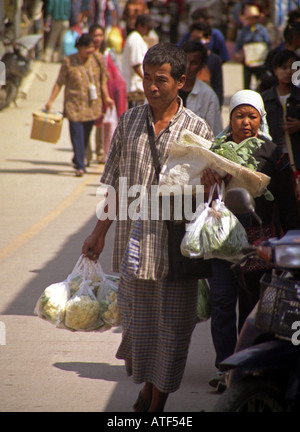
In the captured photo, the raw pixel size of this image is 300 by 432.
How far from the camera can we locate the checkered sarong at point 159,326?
4.46 metres

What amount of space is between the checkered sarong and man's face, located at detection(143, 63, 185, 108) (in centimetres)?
93

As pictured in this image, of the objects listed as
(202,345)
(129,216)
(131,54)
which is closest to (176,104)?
(129,216)

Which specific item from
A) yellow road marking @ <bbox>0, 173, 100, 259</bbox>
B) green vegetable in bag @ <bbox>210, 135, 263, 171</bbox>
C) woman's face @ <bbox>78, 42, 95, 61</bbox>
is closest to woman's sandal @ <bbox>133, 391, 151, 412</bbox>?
green vegetable in bag @ <bbox>210, 135, 263, 171</bbox>

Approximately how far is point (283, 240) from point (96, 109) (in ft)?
30.0

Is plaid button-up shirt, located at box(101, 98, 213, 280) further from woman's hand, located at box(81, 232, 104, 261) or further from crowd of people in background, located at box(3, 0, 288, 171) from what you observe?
crowd of people in background, located at box(3, 0, 288, 171)

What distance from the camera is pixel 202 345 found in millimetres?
5992

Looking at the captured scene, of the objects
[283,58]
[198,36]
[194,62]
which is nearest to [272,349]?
[283,58]

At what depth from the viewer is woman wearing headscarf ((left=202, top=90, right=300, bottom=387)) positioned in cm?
490

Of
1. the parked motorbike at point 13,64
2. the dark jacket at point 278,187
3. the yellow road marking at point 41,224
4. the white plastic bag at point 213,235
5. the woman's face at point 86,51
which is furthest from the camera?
the parked motorbike at point 13,64

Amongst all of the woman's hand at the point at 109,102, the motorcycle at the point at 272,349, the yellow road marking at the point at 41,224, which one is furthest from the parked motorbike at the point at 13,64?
the motorcycle at the point at 272,349

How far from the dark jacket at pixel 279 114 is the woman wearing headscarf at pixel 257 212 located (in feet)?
4.46

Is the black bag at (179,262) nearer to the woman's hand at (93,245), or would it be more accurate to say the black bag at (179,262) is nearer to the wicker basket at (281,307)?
the woman's hand at (93,245)

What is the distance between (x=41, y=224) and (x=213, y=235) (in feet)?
19.4

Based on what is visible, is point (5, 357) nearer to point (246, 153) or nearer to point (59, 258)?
point (246, 153)
